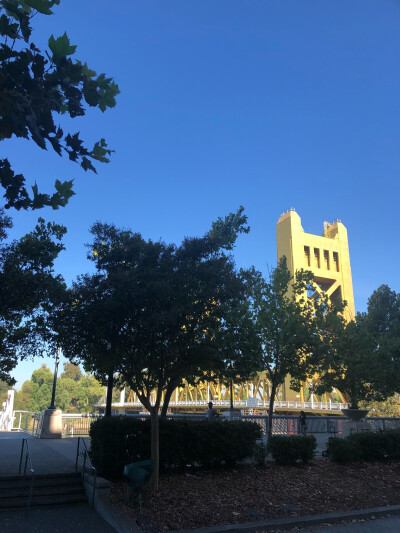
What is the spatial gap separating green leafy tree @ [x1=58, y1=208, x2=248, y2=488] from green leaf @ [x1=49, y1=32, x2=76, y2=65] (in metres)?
5.33

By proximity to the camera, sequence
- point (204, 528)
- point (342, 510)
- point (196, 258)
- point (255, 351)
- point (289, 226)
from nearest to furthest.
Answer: point (204, 528) < point (342, 510) < point (196, 258) < point (255, 351) < point (289, 226)

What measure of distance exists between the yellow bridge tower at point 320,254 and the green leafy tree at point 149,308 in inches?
2472

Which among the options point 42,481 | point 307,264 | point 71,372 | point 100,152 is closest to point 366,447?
point 42,481

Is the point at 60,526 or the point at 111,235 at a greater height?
the point at 111,235

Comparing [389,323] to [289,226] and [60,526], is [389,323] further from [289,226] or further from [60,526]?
[289,226]

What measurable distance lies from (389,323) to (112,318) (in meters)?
25.7

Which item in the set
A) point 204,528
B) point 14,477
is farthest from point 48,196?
point 14,477

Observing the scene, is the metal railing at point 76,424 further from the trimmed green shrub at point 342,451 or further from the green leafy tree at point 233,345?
the green leafy tree at point 233,345

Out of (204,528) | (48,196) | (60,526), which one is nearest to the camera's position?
(48,196)

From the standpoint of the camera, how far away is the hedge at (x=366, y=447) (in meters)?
12.2

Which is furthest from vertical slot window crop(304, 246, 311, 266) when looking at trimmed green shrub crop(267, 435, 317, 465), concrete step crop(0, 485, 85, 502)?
concrete step crop(0, 485, 85, 502)

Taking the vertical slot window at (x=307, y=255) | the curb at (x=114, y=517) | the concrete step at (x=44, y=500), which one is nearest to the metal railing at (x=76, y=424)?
the concrete step at (x=44, y=500)

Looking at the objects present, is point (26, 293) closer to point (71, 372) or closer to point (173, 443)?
point (173, 443)

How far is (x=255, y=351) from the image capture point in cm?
1030
